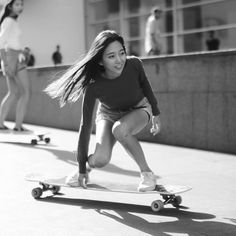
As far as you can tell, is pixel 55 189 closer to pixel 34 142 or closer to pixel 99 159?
pixel 99 159

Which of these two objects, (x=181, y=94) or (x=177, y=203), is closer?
(x=177, y=203)

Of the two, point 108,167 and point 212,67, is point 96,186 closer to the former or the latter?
point 108,167

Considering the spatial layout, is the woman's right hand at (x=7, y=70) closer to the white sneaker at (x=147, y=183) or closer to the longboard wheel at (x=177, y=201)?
the white sneaker at (x=147, y=183)

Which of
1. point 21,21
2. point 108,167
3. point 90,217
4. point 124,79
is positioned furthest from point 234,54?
point 21,21

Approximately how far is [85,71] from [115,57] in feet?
1.05


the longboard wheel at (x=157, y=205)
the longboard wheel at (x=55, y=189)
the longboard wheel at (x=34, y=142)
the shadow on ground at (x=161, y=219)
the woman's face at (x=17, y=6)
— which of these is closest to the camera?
the shadow on ground at (x=161, y=219)

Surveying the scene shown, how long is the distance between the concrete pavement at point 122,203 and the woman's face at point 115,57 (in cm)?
110

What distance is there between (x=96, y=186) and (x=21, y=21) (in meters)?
24.8

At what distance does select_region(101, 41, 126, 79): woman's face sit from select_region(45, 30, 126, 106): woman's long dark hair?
0.03 m

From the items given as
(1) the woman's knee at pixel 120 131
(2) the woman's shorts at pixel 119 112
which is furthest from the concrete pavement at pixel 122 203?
(2) the woman's shorts at pixel 119 112

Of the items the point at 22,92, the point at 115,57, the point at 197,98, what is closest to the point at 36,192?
the point at 115,57

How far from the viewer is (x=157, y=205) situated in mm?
4629

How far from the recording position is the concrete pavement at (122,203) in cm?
421

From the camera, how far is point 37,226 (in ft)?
14.0
